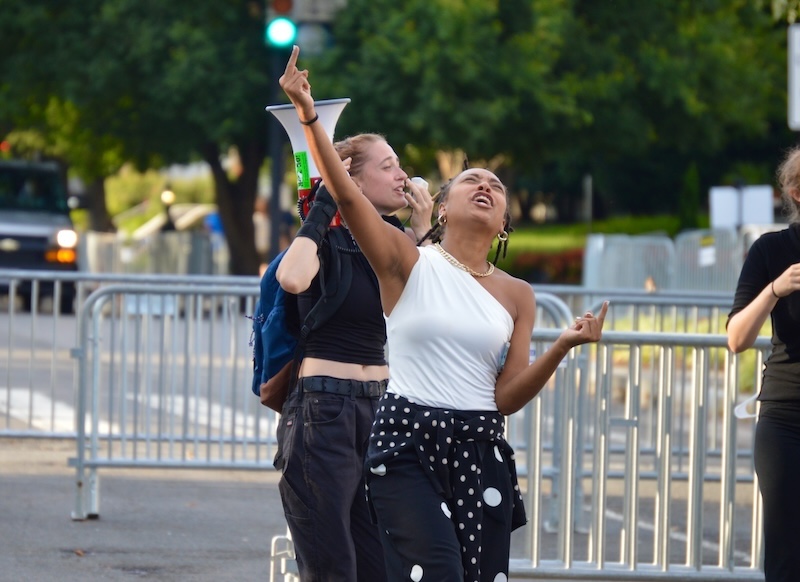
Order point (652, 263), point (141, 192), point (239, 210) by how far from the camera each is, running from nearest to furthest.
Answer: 1. point (652, 263)
2. point (239, 210)
3. point (141, 192)

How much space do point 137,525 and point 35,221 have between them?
16.4 meters

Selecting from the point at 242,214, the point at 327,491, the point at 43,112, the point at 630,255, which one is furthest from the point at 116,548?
the point at 43,112

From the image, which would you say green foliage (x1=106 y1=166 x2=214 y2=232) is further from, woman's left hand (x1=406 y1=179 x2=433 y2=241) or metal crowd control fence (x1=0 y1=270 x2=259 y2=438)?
woman's left hand (x1=406 y1=179 x2=433 y2=241)

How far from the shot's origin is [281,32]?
13.1m

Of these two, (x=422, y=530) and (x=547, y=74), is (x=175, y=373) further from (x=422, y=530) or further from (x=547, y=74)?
(x=547, y=74)

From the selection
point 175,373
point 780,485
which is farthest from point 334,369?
point 175,373

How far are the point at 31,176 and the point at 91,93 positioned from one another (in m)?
1.62

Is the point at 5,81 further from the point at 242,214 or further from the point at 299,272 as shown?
the point at 299,272

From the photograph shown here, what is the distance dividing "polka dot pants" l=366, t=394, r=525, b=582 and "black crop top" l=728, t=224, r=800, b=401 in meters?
1.16

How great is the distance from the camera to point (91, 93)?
25.3 meters

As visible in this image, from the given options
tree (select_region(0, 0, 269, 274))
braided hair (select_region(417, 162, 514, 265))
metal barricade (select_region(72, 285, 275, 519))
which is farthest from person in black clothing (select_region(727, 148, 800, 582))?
tree (select_region(0, 0, 269, 274))

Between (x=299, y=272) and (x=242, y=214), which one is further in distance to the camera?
(x=242, y=214)

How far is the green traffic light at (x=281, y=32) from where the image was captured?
42.7ft

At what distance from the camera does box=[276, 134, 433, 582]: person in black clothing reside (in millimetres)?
5012
